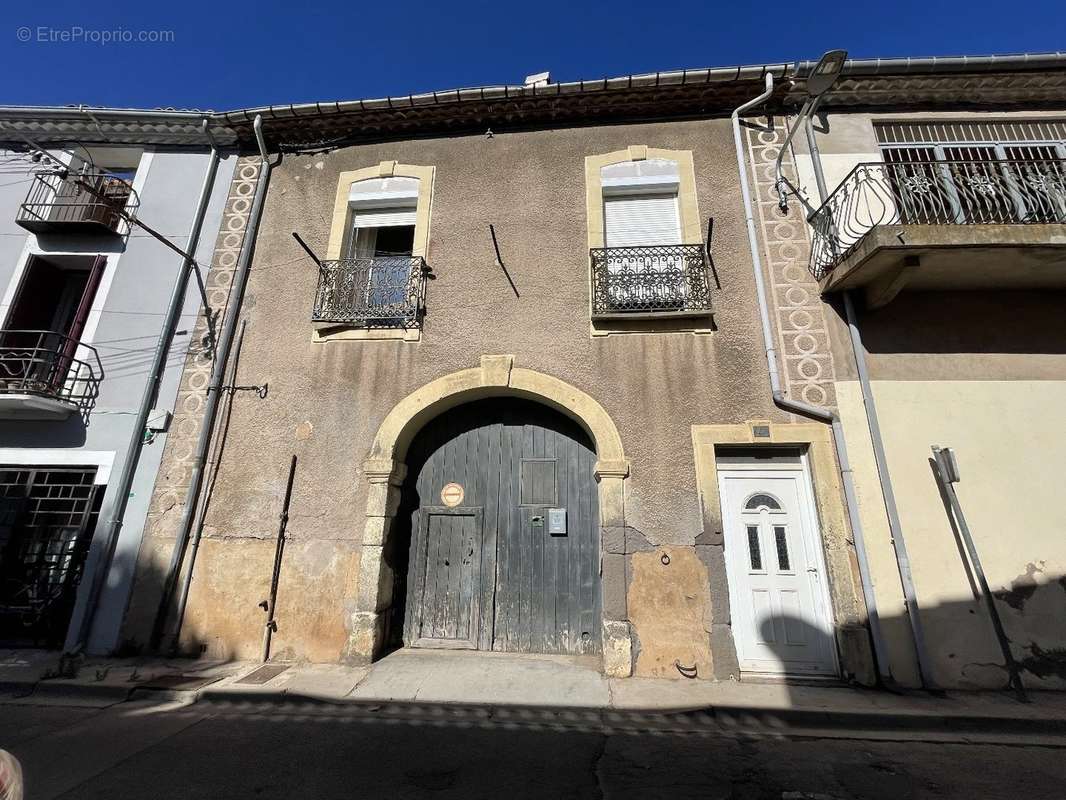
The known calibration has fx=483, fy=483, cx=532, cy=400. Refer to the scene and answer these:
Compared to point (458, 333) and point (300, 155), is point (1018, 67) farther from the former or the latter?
point (300, 155)

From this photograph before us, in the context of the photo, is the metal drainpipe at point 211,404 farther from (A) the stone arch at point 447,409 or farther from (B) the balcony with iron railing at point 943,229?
(B) the balcony with iron railing at point 943,229

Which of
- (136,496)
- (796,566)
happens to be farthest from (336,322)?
(796,566)

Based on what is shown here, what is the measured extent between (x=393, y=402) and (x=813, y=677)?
5380 mm

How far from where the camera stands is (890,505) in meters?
4.99

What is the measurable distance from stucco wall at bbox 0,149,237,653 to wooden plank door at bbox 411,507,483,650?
3.29 m

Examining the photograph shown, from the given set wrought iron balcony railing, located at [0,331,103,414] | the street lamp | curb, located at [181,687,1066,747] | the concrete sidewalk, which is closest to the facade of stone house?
the street lamp

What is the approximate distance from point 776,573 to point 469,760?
359cm

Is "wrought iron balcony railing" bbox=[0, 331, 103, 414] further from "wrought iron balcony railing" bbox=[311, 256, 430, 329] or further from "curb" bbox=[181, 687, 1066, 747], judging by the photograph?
"curb" bbox=[181, 687, 1066, 747]

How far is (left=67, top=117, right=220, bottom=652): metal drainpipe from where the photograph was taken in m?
5.42

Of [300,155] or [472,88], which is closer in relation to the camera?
[472,88]

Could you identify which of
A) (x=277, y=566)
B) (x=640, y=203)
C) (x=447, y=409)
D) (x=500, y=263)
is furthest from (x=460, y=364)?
(x=640, y=203)

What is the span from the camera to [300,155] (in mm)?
7387

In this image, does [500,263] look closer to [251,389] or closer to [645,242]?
Result: [645,242]

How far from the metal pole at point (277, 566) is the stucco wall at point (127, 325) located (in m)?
1.65
